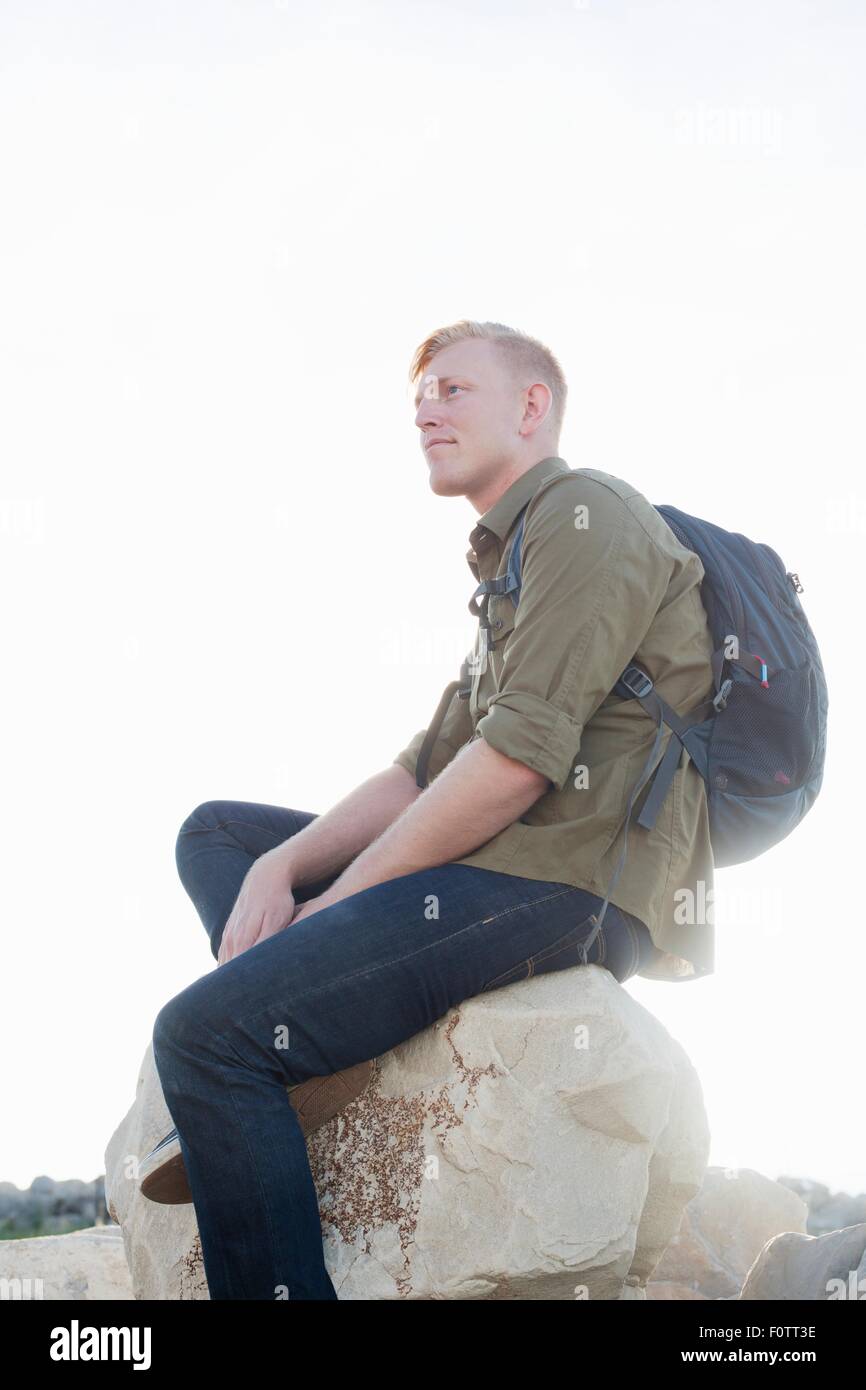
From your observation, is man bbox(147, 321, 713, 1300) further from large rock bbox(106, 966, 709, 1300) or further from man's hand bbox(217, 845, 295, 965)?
large rock bbox(106, 966, 709, 1300)

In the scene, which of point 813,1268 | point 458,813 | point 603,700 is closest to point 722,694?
point 603,700

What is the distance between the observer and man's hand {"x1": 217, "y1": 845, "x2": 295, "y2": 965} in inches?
152

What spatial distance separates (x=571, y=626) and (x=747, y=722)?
0.64m

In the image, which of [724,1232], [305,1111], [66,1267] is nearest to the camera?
[305,1111]

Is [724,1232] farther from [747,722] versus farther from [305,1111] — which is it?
[747,722]

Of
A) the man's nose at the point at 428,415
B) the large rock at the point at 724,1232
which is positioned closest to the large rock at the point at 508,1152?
the man's nose at the point at 428,415

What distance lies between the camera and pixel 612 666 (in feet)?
11.4

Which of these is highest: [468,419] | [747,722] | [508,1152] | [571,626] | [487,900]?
[468,419]

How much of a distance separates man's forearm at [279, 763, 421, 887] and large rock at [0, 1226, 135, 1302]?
11.9 ft

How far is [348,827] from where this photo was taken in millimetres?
4391

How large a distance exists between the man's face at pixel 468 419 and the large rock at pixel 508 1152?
70.2 inches

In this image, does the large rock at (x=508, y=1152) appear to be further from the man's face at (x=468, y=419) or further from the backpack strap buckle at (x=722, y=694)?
the man's face at (x=468, y=419)

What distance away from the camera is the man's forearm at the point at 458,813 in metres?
3.43
